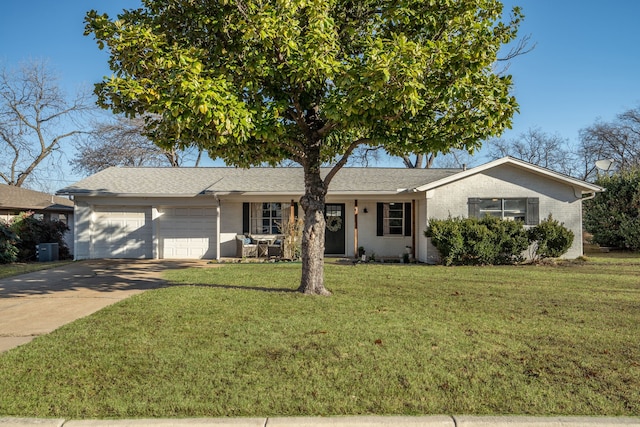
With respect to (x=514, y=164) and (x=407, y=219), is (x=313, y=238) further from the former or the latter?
(x=514, y=164)

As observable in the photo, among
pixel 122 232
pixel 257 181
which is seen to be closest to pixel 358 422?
pixel 257 181

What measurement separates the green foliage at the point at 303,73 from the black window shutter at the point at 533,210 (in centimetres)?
823

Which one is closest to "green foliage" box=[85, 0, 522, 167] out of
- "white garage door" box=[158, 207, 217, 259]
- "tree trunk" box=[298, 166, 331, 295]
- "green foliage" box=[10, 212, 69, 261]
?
"tree trunk" box=[298, 166, 331, 295]

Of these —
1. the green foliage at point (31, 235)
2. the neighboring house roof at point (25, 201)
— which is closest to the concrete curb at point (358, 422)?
the green foliage at point (31, 235)

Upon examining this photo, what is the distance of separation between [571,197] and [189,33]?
13381 mm

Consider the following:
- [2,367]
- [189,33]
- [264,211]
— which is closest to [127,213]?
[264,211]

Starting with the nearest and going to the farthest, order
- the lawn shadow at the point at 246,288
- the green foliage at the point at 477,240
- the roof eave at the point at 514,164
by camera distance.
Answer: the lawn shadow at the point at 246,288
the green foliage at the point at 477,240
the roof eave at the point at 514,164

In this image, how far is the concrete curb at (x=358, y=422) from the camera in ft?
10.8

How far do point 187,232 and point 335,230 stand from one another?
5668 millimetres

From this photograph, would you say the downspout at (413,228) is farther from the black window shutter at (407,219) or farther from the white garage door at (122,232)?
the white garage door at (122,232)

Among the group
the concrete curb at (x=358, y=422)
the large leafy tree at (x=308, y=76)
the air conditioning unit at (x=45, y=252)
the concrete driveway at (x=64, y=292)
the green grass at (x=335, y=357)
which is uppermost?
the large leafy tree at (x=308, y=76)

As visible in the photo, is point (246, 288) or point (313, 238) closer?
point (313, 238)

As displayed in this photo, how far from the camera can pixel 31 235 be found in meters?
16.5

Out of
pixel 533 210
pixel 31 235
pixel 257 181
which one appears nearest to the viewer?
pixel 533 210
